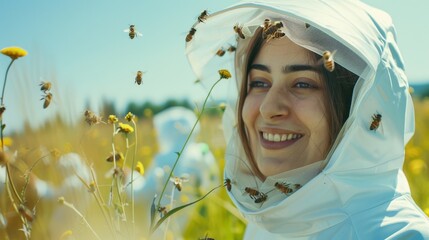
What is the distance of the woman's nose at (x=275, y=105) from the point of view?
1.68 metres

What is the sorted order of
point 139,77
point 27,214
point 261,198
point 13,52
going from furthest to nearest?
point 261,198 < point 139,77 < point 13,52 < point 27,214

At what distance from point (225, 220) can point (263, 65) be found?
1.11 meters

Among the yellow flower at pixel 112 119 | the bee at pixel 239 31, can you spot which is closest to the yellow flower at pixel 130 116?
the yellow flower at pixel 112 119

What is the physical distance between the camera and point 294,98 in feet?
5.50

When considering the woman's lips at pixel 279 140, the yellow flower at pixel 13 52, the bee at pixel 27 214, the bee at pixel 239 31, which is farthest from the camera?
the bee at pixel 239 31

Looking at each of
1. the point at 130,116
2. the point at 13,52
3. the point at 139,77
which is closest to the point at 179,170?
the point at 139,77

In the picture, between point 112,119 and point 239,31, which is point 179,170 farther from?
point 112,119

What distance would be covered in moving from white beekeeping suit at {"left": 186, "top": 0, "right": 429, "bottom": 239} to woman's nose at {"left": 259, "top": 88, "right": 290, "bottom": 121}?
19 cm

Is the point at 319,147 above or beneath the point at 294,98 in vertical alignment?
beneath

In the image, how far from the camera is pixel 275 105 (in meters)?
1.68

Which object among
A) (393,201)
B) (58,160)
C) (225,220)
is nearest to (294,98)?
(393,201)

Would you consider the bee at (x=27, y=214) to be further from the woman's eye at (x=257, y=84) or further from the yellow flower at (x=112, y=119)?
the woman's eye at (x=257, y=84)

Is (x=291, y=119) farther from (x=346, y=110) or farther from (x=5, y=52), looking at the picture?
(x=5, y=52)

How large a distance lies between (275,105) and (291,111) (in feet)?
0.18
